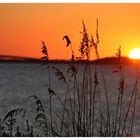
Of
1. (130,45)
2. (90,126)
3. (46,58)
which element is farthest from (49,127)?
(130,45)

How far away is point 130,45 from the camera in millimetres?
2977

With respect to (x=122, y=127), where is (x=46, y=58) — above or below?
above

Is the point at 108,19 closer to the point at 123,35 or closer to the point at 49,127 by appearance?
the point at 123,35

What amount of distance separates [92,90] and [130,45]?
351 mm

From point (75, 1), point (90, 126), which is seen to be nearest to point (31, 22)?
point (75, 1)

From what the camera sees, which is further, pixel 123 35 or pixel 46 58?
pixel 123 35

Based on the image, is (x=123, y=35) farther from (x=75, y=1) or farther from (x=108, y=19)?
(x=75, y=1)

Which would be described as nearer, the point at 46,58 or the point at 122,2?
the point at 46,58

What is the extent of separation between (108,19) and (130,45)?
23 cm

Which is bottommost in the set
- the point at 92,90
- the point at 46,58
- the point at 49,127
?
the point at 49,127

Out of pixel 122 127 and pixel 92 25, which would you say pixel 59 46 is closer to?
pixel 92 25

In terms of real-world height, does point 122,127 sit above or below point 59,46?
below

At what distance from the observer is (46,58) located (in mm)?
2730

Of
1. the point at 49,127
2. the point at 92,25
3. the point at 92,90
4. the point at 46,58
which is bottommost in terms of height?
the point at 49,127
